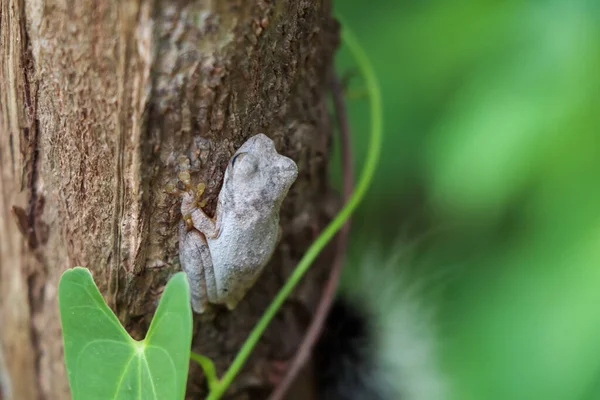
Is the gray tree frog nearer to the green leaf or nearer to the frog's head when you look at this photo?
the frog's head

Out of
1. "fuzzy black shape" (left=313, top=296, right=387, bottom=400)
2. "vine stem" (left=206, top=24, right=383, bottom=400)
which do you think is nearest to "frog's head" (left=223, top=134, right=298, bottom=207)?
"vine stem" (left=206, top=24, right=383, bottom=400)

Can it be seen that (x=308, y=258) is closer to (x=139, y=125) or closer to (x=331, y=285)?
(x=331, y=285)

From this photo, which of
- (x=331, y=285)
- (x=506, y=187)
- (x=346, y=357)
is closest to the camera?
(x=331, y=285)

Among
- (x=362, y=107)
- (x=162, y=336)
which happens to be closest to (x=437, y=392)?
(x=362, y=107)

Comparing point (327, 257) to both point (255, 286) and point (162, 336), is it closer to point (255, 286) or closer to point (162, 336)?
point (255, 286)

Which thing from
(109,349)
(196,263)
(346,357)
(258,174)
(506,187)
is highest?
(506,187)

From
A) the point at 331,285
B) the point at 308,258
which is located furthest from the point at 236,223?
the point at 331,285

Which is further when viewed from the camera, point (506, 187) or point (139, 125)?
point (506, 187)

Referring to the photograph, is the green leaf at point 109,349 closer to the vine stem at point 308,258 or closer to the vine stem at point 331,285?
the vine stem at point 308,258
